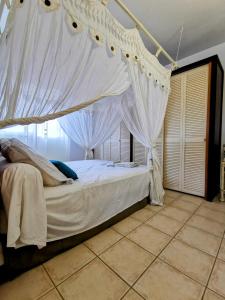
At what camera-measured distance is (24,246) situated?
1.15 metres

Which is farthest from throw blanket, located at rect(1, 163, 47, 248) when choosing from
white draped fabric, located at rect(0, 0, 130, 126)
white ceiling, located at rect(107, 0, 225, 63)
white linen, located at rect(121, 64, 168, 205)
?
white ceiling, located at rect(107, 0, 225, 63)

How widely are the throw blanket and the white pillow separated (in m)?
0.18

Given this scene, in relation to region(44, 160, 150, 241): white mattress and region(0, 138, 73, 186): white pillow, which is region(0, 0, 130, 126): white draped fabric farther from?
region(44, 160, 150, 241): white mattress

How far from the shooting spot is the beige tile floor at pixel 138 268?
41.3 inches

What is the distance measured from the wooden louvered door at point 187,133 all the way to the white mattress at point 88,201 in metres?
1.13

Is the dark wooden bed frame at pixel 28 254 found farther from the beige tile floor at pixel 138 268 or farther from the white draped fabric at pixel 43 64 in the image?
the white draped fabric at pixel 43 64

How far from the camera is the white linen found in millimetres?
1984

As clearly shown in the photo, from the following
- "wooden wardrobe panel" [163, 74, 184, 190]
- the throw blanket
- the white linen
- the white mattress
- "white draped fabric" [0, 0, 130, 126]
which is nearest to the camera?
"white draped fabric" [0, 0, 130, 126]

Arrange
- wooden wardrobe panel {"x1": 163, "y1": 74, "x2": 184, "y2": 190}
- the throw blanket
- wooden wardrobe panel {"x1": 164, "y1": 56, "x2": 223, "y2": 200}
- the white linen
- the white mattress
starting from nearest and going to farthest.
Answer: the throw blanket, the white mattress, the white linen, wooden wardrobe panel {"x1": 164, "y1": 56, "x2": 223, "y2": 200}, wooden wardrobe panel {"x1": 163, "y1": 74, "x2": 184, "y2": 190}

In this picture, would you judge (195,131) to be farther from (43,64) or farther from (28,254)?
(28,254)

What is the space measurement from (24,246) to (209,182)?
8.91 feet

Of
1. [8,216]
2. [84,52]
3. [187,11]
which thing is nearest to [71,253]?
[8,216]

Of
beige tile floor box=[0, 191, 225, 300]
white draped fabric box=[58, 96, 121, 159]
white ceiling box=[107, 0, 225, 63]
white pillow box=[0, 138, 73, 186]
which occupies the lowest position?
beige tile floor box=[0, 191, 225, 300]

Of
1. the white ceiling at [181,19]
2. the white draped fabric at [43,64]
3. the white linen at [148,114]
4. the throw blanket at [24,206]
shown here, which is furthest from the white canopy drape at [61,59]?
the white ceiling at [181,19]
